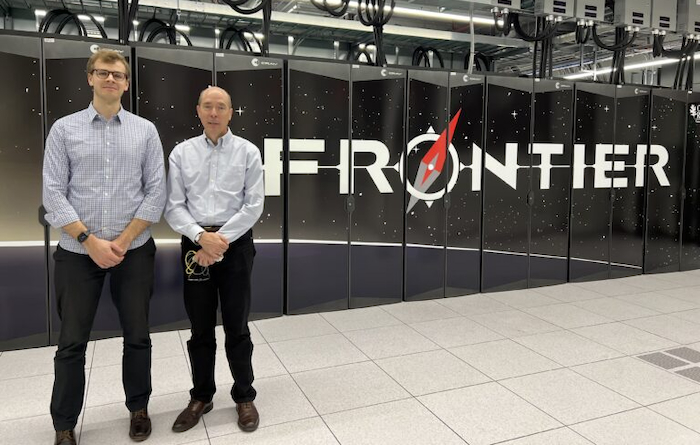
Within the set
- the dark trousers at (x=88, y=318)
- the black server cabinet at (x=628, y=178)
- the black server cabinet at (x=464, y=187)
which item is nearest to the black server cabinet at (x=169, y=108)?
the dark trousers at (x=88, y=318)

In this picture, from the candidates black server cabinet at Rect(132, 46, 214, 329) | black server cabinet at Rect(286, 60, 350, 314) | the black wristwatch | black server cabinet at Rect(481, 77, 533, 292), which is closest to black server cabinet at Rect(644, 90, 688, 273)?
black server cabinet at Rect(481, 77, 533, 292)

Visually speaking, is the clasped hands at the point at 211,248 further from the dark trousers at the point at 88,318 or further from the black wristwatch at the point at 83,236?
the black wristwatch at the point at 83,236

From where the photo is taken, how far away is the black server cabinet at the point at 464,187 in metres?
4.55

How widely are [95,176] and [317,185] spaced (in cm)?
213

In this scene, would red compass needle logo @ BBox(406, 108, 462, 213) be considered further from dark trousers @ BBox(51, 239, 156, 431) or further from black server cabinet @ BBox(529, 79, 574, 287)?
dark trousers @ BBox(51, 239, 156, 431)

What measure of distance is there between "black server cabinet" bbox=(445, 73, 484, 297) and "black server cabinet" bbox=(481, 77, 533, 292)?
0.09 meters

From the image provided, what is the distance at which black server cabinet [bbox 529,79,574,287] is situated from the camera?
4910 mm

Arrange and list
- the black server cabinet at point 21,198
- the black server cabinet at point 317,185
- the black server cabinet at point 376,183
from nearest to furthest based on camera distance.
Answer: the black server cabinet at point 21,198 → the black server cabinet at point 317,185 → the black server cabinet at point 376,183

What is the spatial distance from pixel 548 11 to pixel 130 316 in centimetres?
440

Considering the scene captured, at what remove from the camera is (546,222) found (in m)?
5.04

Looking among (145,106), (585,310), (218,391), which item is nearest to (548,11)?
(585,310)

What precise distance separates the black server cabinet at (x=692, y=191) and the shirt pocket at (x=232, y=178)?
542cm

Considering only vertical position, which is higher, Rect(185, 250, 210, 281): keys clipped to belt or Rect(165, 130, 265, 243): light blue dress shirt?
Rect(165, 130, 265, 243): light blue dress shirt

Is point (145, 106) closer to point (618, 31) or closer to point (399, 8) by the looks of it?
point (399, 8)
